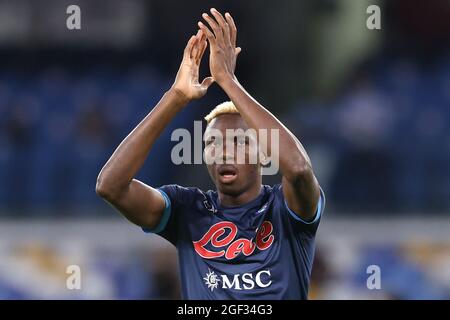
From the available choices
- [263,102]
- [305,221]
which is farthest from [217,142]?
[263,102]

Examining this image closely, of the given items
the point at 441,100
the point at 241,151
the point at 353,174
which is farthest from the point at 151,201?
the point at 441,100

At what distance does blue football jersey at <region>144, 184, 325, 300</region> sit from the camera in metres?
4.42

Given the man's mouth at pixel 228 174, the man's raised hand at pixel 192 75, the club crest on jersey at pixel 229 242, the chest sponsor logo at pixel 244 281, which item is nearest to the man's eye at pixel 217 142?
the man's mouth at pixel 228 174

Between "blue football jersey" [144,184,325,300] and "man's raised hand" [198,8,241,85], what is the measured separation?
0.64m

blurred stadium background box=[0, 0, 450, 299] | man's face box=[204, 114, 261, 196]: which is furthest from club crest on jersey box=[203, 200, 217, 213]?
blurred stadium background box=[0, 0, 450, 299]

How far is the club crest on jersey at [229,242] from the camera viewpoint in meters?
4.49

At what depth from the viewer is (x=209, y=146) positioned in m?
4.56

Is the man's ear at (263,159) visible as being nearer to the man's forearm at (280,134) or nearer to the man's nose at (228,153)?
the man's nose at (228,153)

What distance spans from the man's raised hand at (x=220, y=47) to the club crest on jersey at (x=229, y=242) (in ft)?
2.27

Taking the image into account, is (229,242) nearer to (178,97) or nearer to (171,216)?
(171,216)

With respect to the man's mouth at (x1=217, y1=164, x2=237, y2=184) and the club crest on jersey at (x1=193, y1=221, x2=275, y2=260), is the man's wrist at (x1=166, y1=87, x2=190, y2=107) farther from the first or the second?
the club crest on jersey at (x1=193, y1=221, x2=275, y2=260)

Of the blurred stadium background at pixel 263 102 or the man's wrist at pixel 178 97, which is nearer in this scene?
the man's wrist at pixel 178 97
